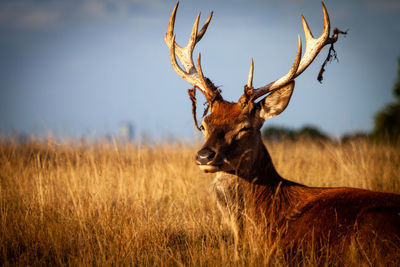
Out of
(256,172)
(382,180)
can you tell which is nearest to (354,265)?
(256,172)

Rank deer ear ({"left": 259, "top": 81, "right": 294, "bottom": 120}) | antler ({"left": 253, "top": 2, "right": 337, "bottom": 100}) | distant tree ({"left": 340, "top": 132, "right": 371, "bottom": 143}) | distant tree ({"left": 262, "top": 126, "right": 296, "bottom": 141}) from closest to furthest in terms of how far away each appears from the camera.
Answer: deer ear ({"left": 259, "top": 81, "right": 294, "bottom": 120}), antler ({"left": 253, "top": 2, "right": 337, "bottom": 100}), distant tree ({"left": 340, "top": 132, "right": 371, "bottom": 143}), distant tree ({"left": 262, "top": 126, "right": 296, "bottom": 141})

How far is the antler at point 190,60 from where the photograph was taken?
449 cm

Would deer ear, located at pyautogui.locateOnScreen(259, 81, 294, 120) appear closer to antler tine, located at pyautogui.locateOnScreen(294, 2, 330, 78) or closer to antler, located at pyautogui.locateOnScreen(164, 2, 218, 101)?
antler tine, located at pyautogui.locateOnScreen(294, 2, 330, 78)

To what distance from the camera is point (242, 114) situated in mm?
4043

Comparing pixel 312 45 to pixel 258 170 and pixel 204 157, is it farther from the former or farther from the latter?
pixel 204 157

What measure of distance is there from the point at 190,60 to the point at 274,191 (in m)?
2.33

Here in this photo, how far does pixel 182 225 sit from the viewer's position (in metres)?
4.63

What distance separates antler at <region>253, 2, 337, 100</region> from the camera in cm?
429

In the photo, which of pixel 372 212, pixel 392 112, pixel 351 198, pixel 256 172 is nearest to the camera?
pixel 372 212

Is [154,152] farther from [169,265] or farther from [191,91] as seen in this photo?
[169,265]

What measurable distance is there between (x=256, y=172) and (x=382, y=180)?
426cm

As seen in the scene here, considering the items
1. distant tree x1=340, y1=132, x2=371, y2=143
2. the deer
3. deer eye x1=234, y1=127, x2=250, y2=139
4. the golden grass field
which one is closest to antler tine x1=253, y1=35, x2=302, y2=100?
the deer

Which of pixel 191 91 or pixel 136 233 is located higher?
pixel 191 91

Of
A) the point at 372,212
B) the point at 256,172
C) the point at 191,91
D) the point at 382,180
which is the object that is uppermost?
the point at 191,91
